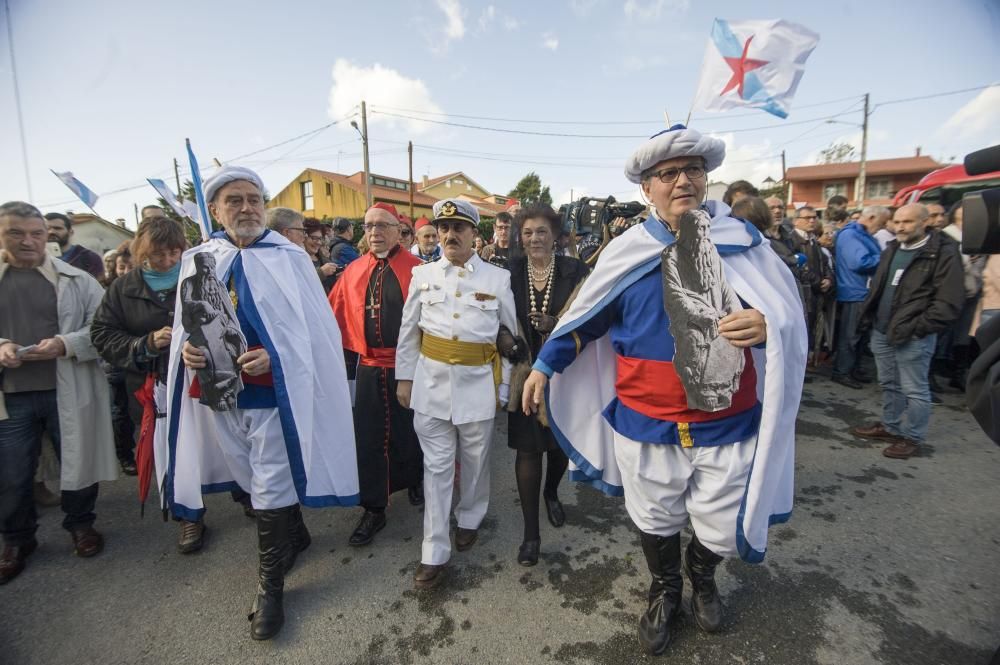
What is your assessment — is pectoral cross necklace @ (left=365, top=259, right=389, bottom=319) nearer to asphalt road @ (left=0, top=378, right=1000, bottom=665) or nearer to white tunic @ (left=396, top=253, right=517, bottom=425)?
white tunic @ (left=396, top=253, right=517, bottom=425)

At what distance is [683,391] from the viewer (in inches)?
71.9

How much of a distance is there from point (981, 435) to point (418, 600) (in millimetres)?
5135

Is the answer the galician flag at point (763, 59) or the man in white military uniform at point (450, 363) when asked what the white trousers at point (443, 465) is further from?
the galician flag at point (763, 59)

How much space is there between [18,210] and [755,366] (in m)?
4.01

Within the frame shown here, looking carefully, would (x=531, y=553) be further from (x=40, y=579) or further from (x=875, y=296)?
(x=875, y=296)

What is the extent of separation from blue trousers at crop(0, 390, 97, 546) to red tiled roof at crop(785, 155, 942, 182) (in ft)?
136

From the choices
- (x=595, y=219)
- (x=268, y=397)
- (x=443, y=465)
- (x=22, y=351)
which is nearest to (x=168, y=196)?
(x=22, y=351)

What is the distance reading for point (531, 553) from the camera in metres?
2.65

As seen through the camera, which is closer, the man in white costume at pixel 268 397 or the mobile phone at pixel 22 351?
the man in white costume at pixel 268 397

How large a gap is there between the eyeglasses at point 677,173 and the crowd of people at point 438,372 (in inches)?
0.4

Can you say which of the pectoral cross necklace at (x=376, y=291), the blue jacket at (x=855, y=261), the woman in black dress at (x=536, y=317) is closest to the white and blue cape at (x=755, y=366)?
the woman in black dress at (x=536, y=317)

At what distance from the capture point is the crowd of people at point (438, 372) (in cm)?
182

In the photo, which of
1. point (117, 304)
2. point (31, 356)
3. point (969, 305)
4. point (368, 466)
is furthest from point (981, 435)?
point (31, 356)

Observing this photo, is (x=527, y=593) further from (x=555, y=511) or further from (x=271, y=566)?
(x=271, y=566)
